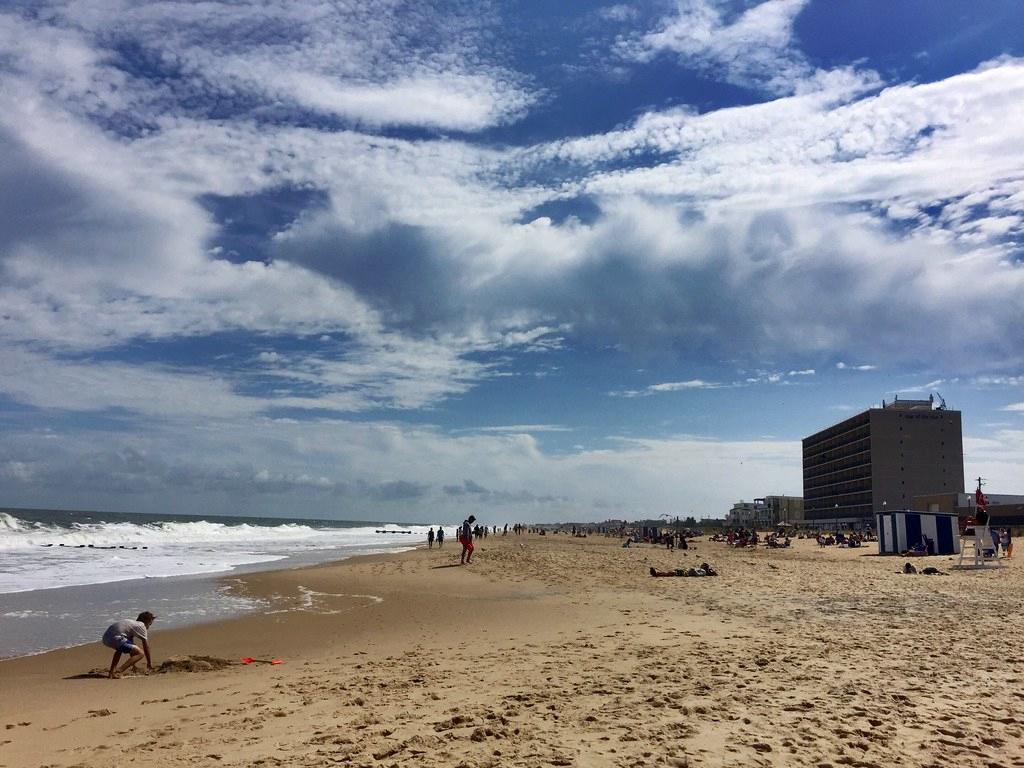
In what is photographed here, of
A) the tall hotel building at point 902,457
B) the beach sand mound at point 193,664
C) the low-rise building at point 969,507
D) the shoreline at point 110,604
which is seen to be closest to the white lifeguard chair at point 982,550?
the shoreline at point 110,604

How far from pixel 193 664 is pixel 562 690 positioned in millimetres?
5800

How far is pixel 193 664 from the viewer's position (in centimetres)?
1044

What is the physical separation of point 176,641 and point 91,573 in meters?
16.8

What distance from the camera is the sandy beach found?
5941 millimetres

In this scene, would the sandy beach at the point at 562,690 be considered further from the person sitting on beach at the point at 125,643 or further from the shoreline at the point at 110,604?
the shoreline at the point at 110,604

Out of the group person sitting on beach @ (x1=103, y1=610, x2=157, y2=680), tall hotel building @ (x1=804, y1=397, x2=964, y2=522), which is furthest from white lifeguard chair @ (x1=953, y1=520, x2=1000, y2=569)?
tall hotel building @ (x1=804, y1=397, x2=964, y2=522)

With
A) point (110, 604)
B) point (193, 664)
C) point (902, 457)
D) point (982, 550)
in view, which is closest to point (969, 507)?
point (902, 457)

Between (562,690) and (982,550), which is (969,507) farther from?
(562,690)

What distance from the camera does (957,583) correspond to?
1952 cm

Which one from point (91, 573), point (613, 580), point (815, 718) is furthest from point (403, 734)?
point (91, 573)

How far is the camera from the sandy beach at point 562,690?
594 cm

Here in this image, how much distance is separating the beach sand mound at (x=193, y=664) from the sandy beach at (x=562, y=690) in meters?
0.07

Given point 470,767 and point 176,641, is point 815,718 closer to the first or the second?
point 470,767

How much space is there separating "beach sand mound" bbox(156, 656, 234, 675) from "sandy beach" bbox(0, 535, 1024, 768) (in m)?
0.07
